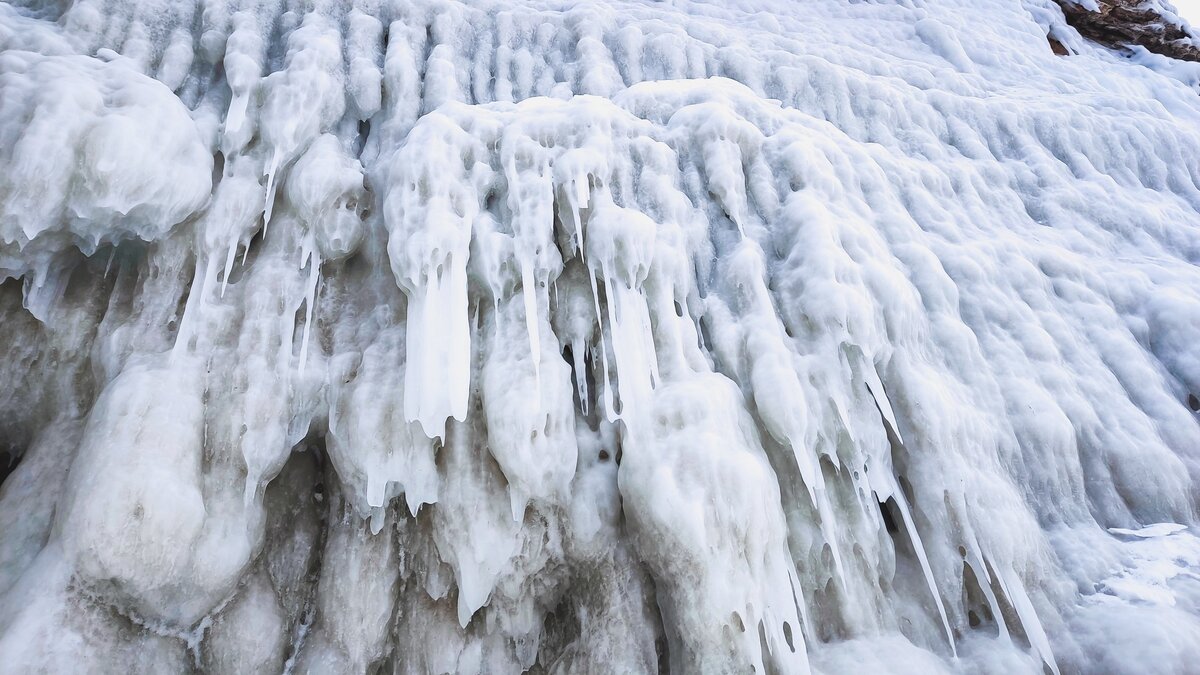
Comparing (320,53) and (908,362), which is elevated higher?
(320,53)

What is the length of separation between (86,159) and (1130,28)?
1411 centimetres

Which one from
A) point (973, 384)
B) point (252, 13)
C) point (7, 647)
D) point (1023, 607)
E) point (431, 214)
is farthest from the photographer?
point (252, 13)

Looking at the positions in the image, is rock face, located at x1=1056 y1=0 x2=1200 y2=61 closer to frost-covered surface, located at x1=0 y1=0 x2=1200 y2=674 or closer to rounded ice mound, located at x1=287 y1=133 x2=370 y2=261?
frost-covered surface, located at x1=0 y1=0 x2=1200 y2=674

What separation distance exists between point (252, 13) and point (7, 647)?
15.0 feet

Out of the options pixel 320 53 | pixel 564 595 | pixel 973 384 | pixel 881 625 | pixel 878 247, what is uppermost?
pixel 320 53

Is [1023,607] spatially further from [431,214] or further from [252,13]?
[252,13]

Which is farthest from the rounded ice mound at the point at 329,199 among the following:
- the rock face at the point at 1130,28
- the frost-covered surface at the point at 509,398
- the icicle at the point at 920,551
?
the rock face at the point at 1130,28

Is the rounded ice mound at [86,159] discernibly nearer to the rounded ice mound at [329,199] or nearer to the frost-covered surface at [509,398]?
the frost-covered surface at [509,398]

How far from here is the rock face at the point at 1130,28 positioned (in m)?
9.96

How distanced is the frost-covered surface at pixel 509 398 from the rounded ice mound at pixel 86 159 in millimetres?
20

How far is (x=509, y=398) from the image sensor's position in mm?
3627

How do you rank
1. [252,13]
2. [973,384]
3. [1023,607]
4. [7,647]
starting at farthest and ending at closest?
[252,13], [973,384], [1023,607], [7,647]

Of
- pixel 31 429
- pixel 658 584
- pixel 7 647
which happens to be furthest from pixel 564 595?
pixel 31 429

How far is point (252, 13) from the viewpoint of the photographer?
4.88 metres
